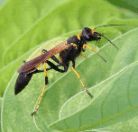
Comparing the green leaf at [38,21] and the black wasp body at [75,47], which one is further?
the black wasp body at [75,47]

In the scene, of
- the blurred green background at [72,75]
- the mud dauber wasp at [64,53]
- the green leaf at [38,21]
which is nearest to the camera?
the blurred green background at [72,75]

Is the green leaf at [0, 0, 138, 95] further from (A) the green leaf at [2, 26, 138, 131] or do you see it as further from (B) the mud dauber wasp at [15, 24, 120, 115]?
(A) the green leaf at [2, 26, 138, 131]

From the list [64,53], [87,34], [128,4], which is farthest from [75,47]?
[128,4]

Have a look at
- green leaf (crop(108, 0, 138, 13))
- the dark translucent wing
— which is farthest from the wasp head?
green leaf (crop(108, 0, 138, 13))

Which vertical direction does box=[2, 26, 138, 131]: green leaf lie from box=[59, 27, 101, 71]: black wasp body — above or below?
above

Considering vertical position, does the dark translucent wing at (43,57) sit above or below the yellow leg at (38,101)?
below

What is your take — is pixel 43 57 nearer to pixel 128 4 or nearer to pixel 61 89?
pixel 128 4

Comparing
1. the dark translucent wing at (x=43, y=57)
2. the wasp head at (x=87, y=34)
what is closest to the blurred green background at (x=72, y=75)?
the wasp head at (x=87, y=34)

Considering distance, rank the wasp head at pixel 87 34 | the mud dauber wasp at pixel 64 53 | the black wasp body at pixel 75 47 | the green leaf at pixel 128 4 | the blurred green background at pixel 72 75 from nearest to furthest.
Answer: the blurred green background at pixel 72 75 → the green leaf at pixel 128 4 → the mud dauber wasp at pixel 64 53 → the wasp head at pixel 87 34 → the black wasp body at pixel 75 47

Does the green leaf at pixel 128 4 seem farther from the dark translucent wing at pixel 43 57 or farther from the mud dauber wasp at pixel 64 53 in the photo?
the dark translucent wing at pixel 43 57
